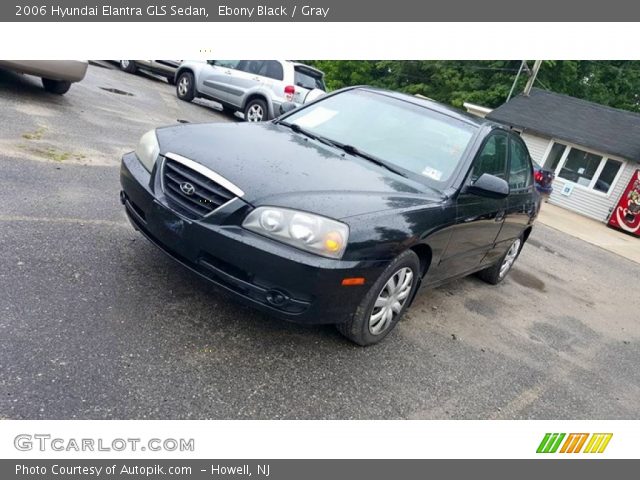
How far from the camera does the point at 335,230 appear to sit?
2.54 metres

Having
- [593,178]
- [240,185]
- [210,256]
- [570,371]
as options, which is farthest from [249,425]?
[593,178]

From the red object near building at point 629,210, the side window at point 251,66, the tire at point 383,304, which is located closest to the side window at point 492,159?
the tire at point 383,304

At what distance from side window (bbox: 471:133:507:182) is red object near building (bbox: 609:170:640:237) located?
13.1 meters

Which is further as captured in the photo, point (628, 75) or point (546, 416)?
point (628, 75)

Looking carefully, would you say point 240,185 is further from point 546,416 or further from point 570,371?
point 570,371

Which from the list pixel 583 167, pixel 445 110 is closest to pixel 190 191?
pixel 445 110

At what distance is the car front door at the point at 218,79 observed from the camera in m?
11.4

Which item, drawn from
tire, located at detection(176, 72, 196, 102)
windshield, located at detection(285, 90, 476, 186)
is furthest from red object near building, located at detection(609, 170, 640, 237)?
windshield, located at detection(285, 90, 476, 186)

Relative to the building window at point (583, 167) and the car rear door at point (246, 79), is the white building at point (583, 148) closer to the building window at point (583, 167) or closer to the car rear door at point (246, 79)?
the building window at point (583, 167)

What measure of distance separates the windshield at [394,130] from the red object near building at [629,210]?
1379 cm

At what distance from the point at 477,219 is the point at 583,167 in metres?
16.1

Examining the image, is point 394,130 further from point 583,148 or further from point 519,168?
point 583,148

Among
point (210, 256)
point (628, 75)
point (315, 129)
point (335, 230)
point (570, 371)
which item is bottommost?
point (570, 371)

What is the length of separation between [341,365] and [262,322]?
589 millimetres
